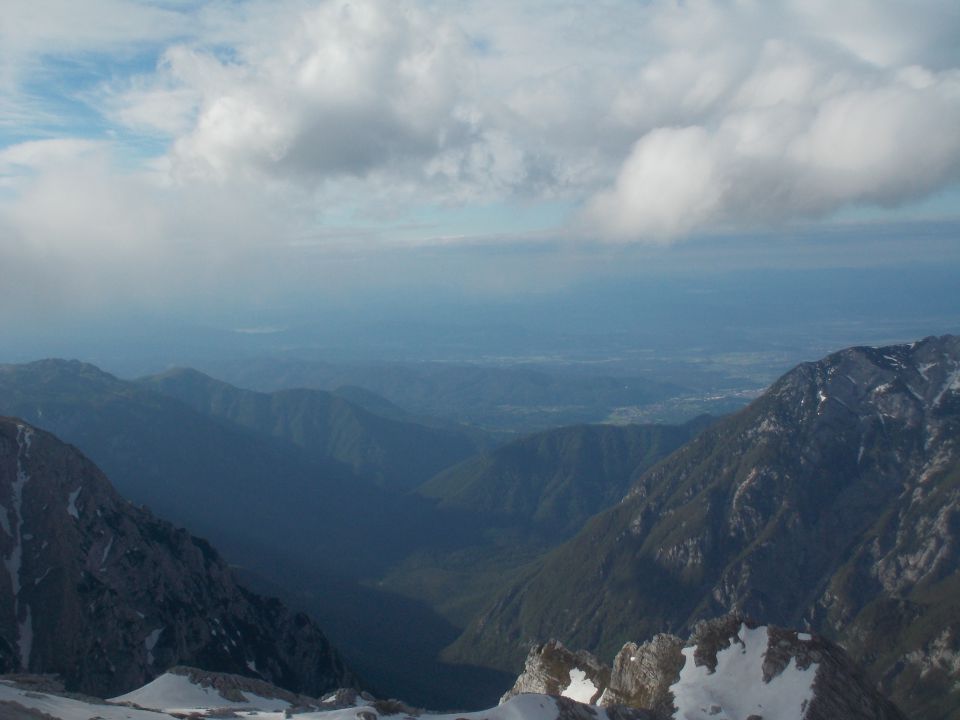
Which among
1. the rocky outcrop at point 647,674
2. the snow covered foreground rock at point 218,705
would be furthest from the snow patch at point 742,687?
the snow covered foreground rock at point 218,705

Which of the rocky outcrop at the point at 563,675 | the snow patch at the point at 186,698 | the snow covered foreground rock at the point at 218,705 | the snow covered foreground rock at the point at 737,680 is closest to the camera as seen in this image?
the snow covered foreground rock at the point at 218,705

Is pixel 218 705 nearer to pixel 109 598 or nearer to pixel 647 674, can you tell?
pixel 647 674

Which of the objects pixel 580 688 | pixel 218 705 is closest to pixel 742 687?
pixel 580 688

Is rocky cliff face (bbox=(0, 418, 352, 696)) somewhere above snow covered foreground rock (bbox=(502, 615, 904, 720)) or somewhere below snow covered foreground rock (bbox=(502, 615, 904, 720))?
below

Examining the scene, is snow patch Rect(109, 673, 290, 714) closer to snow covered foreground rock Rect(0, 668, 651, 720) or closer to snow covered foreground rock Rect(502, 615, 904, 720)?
snow covered foreground rock Rect(0, 668, 651, 720)

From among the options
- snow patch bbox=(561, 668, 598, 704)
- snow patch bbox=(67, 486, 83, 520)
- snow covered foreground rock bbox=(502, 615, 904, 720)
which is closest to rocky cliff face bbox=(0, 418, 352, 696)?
snow patch bbox=(67, 486, 83, 520)

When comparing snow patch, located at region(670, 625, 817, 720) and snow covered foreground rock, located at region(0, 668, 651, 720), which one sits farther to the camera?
snow patch, located at region(670, 625, 817, 720)

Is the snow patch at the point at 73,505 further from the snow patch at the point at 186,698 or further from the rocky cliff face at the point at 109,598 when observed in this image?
the snow patch at the point at 186,698
